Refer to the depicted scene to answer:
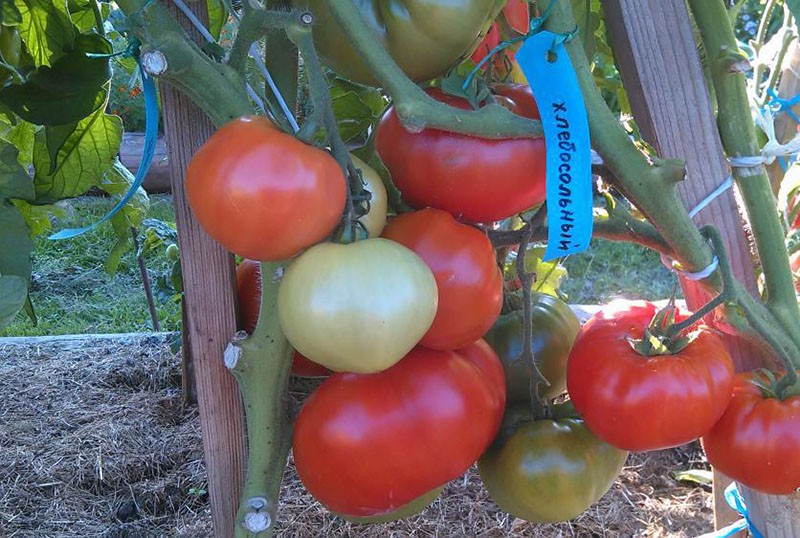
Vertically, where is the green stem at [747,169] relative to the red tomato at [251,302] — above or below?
above

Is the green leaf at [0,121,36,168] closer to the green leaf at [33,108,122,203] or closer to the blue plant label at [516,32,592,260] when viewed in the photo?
the green leaf at [33,108,122,203]

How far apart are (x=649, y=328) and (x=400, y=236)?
292mm

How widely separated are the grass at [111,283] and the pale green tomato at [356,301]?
8.95 ft

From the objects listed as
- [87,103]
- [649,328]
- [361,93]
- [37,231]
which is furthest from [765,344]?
[37,231]

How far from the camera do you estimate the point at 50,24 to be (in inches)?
31.6

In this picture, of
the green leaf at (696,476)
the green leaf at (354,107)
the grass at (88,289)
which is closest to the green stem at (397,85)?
the green leaf at (354,107)

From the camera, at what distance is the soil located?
1715 mm

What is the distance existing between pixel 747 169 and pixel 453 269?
1.39ft

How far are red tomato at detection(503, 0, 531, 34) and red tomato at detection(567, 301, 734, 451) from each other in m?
0.33

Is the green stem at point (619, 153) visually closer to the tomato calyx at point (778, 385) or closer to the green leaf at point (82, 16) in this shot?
the tomato calyx at point (778, 385)

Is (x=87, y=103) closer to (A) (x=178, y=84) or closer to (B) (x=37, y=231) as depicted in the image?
(A) (x=178, y=84)

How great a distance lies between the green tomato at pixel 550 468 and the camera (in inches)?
29.3

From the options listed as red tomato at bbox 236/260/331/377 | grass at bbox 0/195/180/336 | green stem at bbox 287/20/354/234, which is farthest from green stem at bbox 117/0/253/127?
grass at bbox 0/195/180/336

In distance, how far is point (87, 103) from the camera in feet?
2.58
